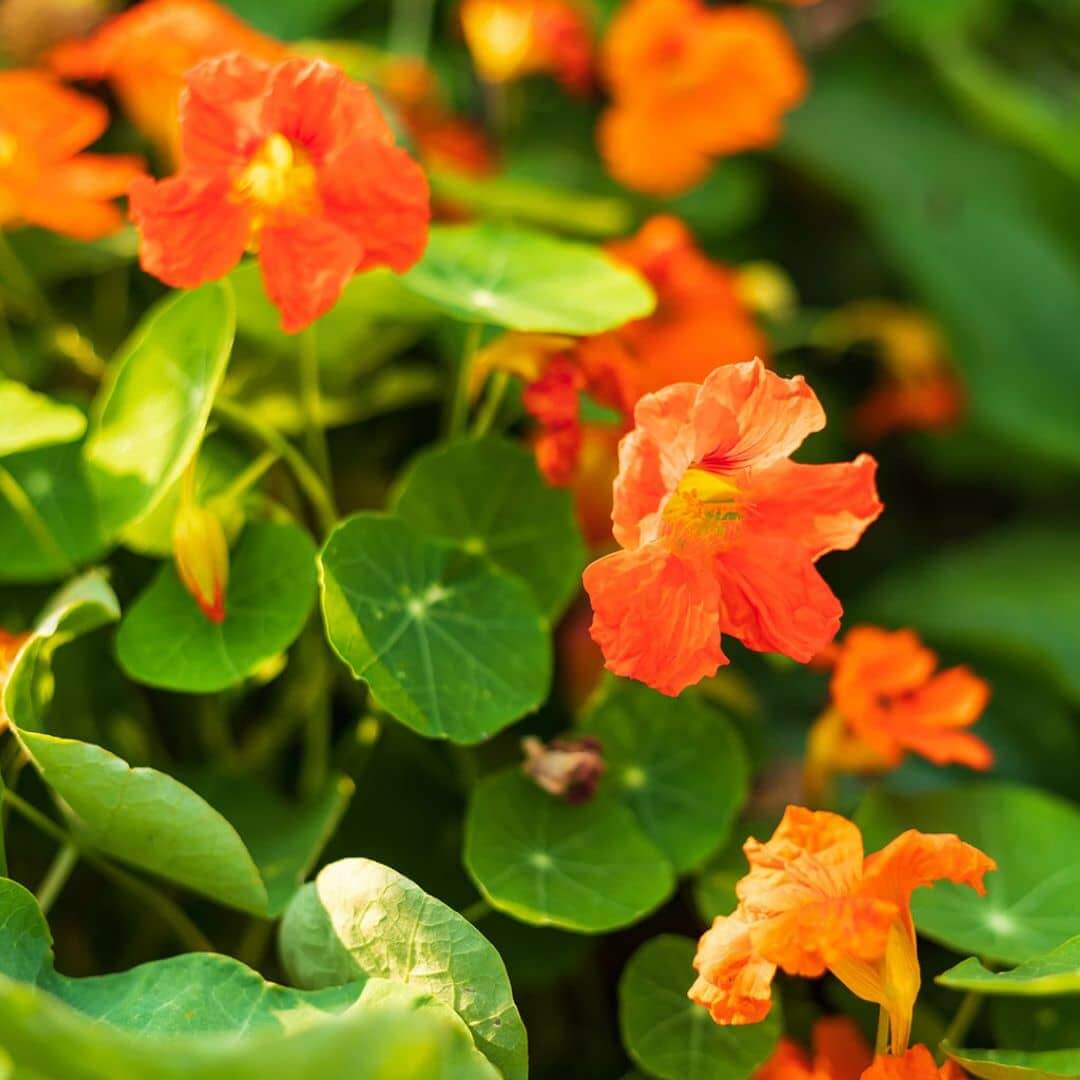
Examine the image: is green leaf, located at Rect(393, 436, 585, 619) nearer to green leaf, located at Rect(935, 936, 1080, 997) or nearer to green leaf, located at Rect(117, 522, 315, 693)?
green leaf, located at Rect(117, 522, 315, 693)

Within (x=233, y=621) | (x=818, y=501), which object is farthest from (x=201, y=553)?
(x=818, y=501)

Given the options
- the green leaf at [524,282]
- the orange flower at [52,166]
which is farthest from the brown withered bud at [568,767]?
the orange flower at [52,166]

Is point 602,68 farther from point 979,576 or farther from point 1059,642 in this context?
point 1059,642

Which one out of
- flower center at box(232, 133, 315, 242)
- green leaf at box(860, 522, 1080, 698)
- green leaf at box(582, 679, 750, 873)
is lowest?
green leaf at box(860, 522, 1080, 698)

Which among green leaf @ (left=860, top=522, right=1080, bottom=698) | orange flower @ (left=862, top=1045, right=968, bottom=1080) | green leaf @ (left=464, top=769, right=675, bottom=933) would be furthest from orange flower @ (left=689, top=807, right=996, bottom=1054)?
green leaf @ (left=860, top=522, right=1080, bottom=698)

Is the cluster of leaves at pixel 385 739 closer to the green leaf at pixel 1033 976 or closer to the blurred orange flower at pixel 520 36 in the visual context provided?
the green leaf at pixel 1033 976

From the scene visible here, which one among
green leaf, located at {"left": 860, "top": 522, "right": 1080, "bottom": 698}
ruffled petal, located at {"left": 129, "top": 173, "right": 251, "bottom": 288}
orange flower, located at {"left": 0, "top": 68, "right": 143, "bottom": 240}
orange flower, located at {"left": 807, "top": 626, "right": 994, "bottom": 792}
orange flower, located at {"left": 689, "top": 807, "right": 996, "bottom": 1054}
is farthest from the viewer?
green leaf, located at {"left": 860, "top": 522, "right": 1080, "bottom": 698}
